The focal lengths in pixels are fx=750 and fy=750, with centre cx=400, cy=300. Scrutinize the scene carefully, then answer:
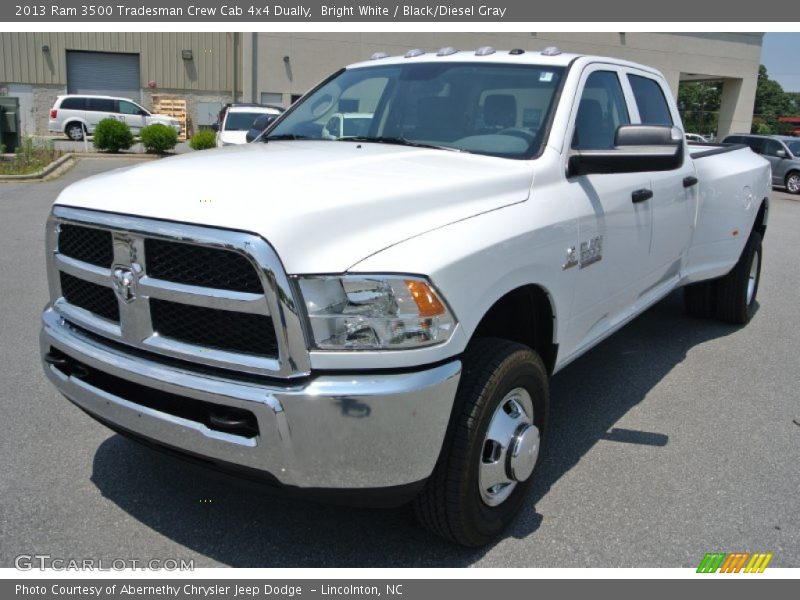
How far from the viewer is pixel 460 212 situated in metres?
2.82

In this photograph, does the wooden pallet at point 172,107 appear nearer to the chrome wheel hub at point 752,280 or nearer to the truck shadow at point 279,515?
the chrome wheel hub at point 752,280

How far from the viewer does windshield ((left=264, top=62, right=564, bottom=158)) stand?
3594 millimetres

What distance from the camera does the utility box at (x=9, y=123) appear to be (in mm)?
19734

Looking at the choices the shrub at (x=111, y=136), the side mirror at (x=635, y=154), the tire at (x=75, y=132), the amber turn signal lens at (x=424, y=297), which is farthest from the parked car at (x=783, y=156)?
the tire at (x=75, y=132)

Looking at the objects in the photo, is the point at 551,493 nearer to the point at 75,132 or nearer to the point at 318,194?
the point at 318,194

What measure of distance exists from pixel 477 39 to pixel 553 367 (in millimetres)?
34151

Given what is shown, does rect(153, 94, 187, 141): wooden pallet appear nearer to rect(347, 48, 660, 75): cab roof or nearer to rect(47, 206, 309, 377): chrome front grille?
rect(347, 48, 660, 75): cab roof

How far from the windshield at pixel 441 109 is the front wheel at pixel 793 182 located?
20.3m

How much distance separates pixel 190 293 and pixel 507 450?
1.33m

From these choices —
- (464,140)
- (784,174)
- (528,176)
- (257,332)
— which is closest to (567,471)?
(528,176)

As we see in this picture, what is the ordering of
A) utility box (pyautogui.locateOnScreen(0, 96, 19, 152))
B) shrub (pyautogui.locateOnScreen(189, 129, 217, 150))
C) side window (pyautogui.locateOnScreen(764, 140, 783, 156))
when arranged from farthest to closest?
shrub (pyautogui.locateOnScreen(189, 129, 217, 150)) → side window (pyautogui.locateOnScreen(764, 140, 783, 156)) → utility box (pyautogui.locateOnScreen(0, 96, 19, 152))

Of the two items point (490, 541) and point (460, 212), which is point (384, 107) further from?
point (490, 541)

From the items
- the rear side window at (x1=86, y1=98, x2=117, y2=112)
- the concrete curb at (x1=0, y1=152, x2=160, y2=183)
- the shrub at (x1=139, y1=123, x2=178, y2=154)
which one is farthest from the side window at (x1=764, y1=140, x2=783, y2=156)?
the rear side window at (x1=86, y1=98, x2=117, y2=112)

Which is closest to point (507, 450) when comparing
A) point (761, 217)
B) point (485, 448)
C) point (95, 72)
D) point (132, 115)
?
point (485, 448)
